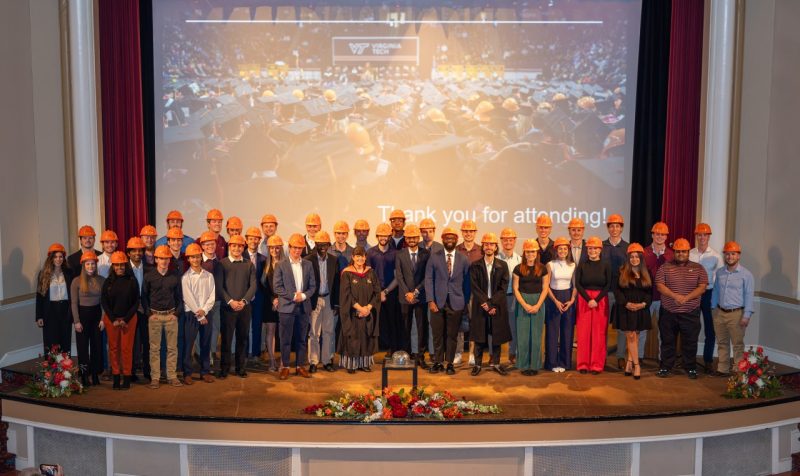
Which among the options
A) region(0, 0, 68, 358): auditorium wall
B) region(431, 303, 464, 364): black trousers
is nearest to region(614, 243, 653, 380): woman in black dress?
region(431, 303, 464, 364): black trousers

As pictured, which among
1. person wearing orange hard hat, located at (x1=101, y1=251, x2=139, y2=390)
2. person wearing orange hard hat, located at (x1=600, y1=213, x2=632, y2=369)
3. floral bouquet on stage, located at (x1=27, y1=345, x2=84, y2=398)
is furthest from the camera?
person wearing orange hard hat, located at (x1=600, y1=213, x2=632, y2=369)

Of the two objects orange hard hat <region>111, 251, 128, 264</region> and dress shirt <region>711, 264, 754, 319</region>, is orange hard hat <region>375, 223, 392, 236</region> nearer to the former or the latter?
orange hard hat <region>111, 251, 128, 264</region>

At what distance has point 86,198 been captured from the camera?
9805 mm

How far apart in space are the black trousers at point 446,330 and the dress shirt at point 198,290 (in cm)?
223

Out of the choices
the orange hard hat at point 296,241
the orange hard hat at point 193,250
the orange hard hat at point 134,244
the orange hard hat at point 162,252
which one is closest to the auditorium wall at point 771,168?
the orange hard hat at point 296,241

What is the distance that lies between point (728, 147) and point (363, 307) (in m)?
4.51

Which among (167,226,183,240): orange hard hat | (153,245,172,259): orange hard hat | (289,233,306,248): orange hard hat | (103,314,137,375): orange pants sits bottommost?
(103,314,137,375): orange pants

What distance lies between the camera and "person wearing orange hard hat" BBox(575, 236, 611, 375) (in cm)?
868

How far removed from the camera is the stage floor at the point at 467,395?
753 cm

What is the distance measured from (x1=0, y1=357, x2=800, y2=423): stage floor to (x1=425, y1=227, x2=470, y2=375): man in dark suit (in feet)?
1.46

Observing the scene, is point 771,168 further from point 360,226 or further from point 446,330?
point 360,226

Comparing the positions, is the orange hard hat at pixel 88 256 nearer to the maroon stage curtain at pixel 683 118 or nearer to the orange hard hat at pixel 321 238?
the orange hard hat at pixel 321 238

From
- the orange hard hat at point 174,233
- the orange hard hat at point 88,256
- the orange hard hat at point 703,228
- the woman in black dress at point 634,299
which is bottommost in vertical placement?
the woman in black dress at point 634,299

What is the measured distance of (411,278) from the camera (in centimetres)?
888
